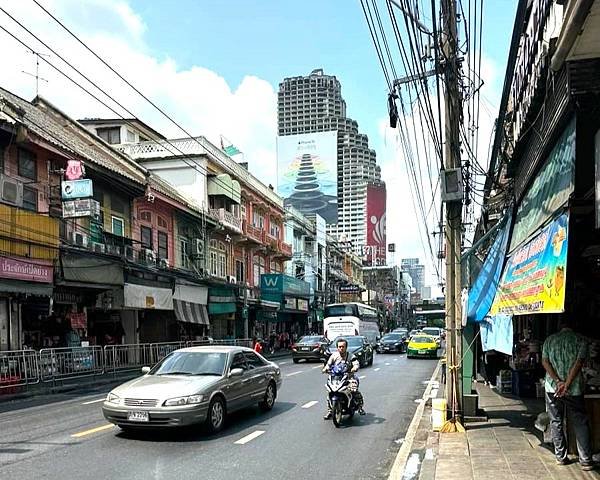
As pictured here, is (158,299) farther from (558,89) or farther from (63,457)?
(558,89)

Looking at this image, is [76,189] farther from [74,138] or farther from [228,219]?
[228,219]

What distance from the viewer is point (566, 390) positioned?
721 centimetres

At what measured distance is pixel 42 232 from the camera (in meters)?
20.0

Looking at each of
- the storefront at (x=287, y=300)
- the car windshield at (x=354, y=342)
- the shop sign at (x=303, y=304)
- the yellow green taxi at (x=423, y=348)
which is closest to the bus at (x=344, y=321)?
the storefront at (x=287, y=300)

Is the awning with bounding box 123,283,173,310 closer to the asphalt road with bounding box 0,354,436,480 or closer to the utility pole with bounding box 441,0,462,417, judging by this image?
the asphalt road with bounding box 0,354,436,480

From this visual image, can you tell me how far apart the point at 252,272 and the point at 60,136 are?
22.0m

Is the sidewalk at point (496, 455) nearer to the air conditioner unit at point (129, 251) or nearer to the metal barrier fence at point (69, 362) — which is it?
the metal barrier fence at point (69, 362)

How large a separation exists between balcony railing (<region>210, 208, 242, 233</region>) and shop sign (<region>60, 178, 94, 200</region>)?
14.8 m

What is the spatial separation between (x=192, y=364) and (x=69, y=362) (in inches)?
389

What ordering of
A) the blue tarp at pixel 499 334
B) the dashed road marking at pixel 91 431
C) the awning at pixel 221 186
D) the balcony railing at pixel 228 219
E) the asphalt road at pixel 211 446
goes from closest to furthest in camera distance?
the asphalt road at pixel 211 446 → the blue tarp at pixel 499 334 → the dashed road marking at pixel 91 431 → the awning at pixel 221 186 → the balcony railing at pixel 228 219

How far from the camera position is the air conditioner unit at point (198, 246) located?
34562 mm

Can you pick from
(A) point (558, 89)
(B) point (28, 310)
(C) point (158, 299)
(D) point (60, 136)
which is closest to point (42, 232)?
(B) point (28, 310)

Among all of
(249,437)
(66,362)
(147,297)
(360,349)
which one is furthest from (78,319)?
(249,437)

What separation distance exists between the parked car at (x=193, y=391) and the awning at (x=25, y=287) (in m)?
9.41
